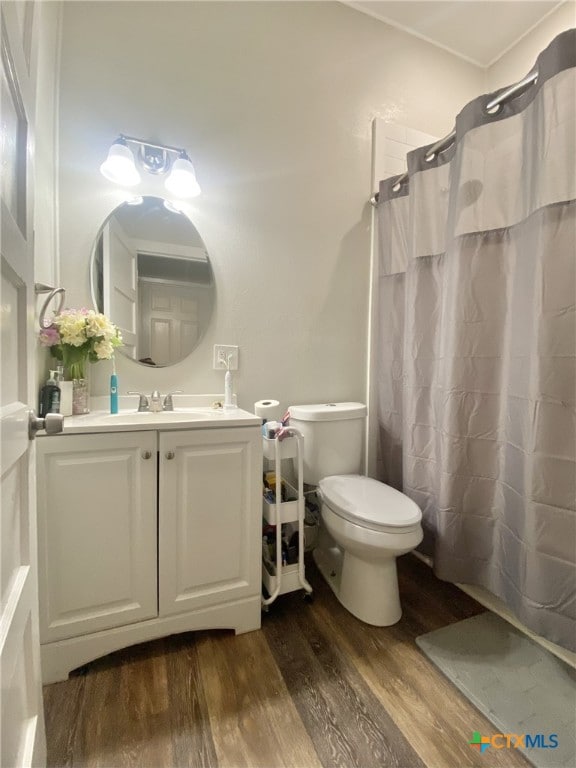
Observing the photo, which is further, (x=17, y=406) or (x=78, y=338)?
(x=78, y=338)

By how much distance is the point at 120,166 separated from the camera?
1387 millimetres

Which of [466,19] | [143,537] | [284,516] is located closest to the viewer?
[143,537]

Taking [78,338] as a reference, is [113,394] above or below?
below

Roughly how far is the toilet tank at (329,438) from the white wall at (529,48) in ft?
7.27

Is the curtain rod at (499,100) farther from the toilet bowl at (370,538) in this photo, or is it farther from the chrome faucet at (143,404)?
the chrome faucet at (143,404)

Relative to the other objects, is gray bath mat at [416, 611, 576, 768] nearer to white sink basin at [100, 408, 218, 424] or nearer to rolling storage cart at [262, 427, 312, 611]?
rolling storage cart at [262, 427, 312, 611]

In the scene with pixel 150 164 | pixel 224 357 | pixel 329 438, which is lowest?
pixel 329 438

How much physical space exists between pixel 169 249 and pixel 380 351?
1.22 meters

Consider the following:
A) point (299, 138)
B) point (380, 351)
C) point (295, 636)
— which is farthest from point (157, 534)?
point (299, 138)

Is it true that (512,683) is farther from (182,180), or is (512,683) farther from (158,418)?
(182,180)

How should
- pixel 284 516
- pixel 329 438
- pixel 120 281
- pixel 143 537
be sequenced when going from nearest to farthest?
1. pixel 143 537
2. pixel 284 516
3. pixel 120 281
4. pixel 329 438

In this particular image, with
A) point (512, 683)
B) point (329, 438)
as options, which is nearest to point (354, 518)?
point (329, 438)

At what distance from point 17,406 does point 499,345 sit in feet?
4.86

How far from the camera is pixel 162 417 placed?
1.42m
